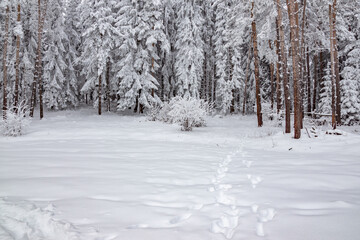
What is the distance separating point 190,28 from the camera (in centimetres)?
2342

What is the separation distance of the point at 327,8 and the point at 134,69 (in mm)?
15491

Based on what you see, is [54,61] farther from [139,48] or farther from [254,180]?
[254,180]

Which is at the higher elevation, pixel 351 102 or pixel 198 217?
pixel 351 102

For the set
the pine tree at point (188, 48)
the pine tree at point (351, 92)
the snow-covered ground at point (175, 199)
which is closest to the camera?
the snow-covered ground at point (175, 199)

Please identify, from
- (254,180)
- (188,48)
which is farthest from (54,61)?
(254,180)

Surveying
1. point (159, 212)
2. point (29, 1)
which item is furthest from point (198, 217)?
point (29, 1)

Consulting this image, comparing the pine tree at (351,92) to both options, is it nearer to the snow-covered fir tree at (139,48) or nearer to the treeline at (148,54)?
the treeline at (148,54)

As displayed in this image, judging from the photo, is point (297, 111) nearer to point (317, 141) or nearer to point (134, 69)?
point (317, 141)

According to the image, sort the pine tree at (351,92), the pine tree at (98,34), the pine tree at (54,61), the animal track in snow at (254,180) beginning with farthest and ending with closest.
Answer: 1. the pine tree at (54,61)
2. the pine tree at (98,34)
3. the pine tree at (351,92)
4. the animal track in snow at (254,180)

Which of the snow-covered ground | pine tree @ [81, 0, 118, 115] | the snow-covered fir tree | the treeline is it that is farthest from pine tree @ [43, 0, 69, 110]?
the snow-covered ground

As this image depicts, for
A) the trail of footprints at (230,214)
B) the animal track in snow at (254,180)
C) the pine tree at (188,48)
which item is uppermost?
the pine tree at (188,48)

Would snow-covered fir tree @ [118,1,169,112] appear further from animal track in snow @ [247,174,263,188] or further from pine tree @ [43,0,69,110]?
animal track in snow @ [247,174,263,188]

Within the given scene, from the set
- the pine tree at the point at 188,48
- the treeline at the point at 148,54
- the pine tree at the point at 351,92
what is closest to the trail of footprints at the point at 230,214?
the treeline at the point at 148,54

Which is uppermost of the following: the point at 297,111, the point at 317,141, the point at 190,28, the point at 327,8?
the point at 190,28
